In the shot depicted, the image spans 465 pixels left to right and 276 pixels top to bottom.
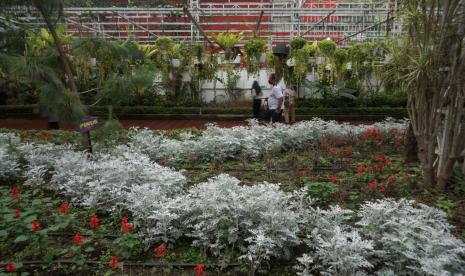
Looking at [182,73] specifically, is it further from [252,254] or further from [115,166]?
[252,254]

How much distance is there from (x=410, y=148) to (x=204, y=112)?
7.11 meters

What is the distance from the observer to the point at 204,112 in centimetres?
1125

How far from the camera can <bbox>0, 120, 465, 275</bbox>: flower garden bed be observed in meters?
2.54

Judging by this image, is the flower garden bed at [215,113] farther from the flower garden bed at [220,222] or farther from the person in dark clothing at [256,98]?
the flower garden bed at [220,222]

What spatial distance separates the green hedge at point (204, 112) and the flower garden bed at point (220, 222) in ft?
20.5

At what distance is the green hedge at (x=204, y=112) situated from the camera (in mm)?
10909

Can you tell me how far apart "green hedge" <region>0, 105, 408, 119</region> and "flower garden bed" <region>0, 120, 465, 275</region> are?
20.5 feet

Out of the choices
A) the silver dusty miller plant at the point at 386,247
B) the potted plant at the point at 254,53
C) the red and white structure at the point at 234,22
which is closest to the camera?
the silver dusty miller plant at the point at 386,247

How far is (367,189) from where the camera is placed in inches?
151

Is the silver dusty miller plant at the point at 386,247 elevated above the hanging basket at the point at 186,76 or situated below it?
below

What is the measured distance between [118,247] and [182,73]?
9.30 meters

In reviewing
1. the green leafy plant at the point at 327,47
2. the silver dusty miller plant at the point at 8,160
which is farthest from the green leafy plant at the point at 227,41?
the silver dusty miller plant at the point at 8,160

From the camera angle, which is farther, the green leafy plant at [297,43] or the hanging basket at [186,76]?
the hanging basket at [186,76]

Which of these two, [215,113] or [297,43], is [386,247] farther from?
[297,43]
